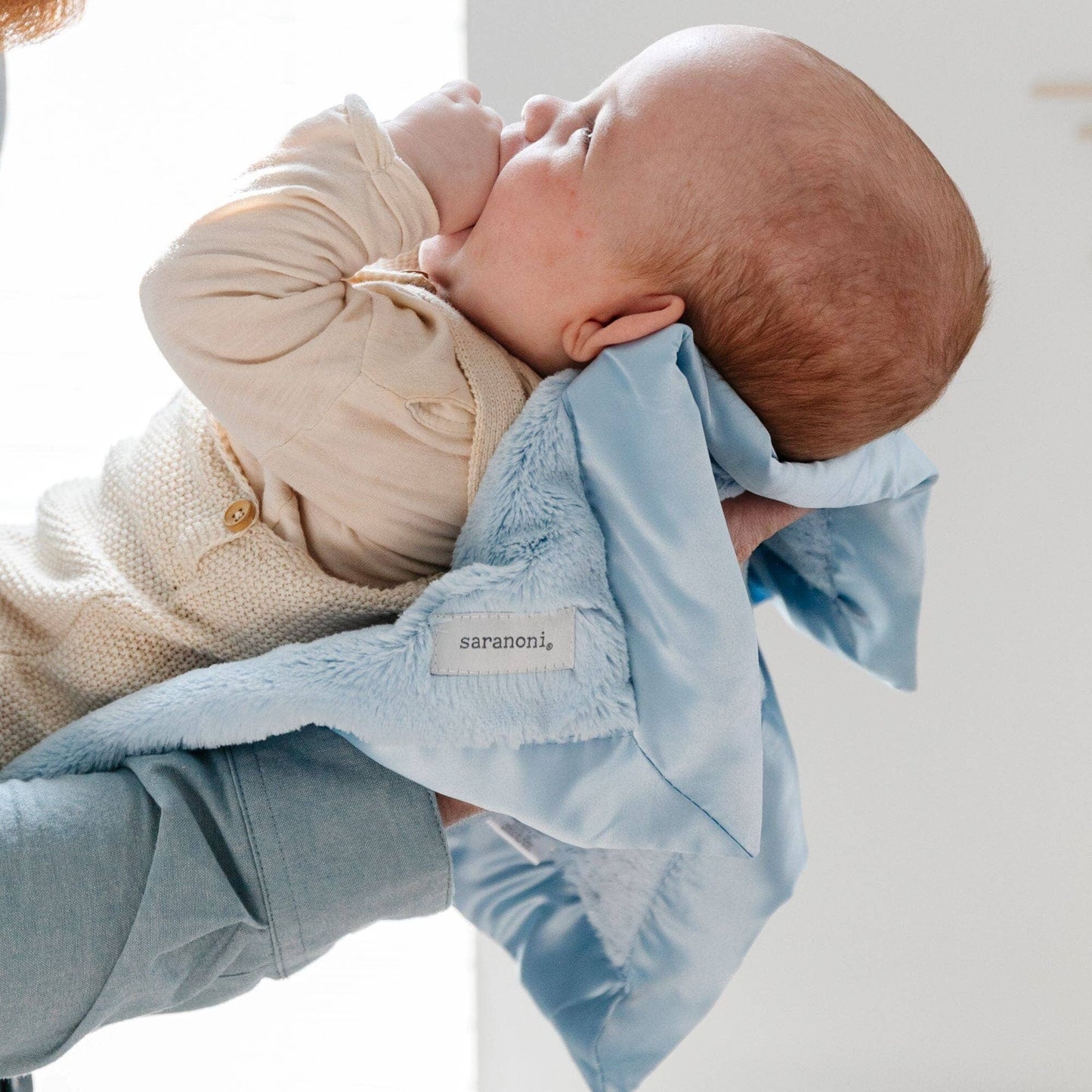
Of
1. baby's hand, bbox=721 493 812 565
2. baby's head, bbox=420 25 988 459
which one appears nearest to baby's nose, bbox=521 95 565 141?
baby's head, bbox=420 25 988 459

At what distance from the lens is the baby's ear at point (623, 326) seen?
2.61 ft

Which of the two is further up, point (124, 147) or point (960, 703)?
point (124, 147)

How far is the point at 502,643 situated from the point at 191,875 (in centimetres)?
24

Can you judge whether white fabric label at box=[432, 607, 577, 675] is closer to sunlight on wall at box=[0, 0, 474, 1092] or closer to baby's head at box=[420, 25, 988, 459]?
baby's head at box=[420, 25, 988, 459]

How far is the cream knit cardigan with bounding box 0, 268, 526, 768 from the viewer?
0.79 metres

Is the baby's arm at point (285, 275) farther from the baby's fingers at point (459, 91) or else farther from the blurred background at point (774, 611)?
the blurred background at point (774, 611)

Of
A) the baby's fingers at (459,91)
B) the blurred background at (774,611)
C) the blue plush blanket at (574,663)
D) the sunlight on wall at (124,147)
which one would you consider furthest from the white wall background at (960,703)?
Answer: the blue plush blanket at (574,663)

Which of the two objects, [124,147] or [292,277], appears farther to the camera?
[124,147]

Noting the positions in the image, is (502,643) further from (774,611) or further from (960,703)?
(960,703)

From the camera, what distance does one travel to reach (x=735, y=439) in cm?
83

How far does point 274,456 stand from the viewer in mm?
747

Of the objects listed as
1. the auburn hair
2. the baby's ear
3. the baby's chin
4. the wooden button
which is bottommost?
the wooden button

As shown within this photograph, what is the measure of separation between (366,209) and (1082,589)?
1.27 metres

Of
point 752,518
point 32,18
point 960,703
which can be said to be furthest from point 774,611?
point 32,18
